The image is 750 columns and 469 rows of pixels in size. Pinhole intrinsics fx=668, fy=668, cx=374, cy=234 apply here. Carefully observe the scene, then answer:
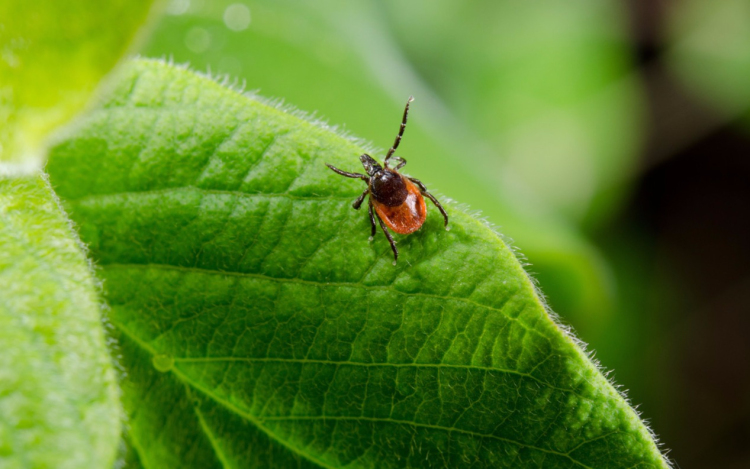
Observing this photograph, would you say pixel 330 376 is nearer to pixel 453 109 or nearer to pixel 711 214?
pixel 453 109

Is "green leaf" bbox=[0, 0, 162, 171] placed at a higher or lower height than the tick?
higher

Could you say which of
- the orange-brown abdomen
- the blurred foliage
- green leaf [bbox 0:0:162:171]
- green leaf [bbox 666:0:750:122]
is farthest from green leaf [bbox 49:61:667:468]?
green leaf [bbox 666:0:750:122]

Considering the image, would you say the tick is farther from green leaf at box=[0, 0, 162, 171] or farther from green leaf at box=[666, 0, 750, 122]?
green leaf at box=[666, 0, 750, 122]

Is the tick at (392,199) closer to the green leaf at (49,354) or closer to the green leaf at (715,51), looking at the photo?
the green leaf at (49,354)

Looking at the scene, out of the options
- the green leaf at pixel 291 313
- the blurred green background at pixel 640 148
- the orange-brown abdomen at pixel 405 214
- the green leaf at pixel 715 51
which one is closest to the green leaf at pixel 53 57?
the green leaf at pixel 291 313

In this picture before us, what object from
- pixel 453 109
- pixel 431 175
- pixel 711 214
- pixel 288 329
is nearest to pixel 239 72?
pixel 431 175

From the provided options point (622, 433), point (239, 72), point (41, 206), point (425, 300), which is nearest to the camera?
point (41, 206)
